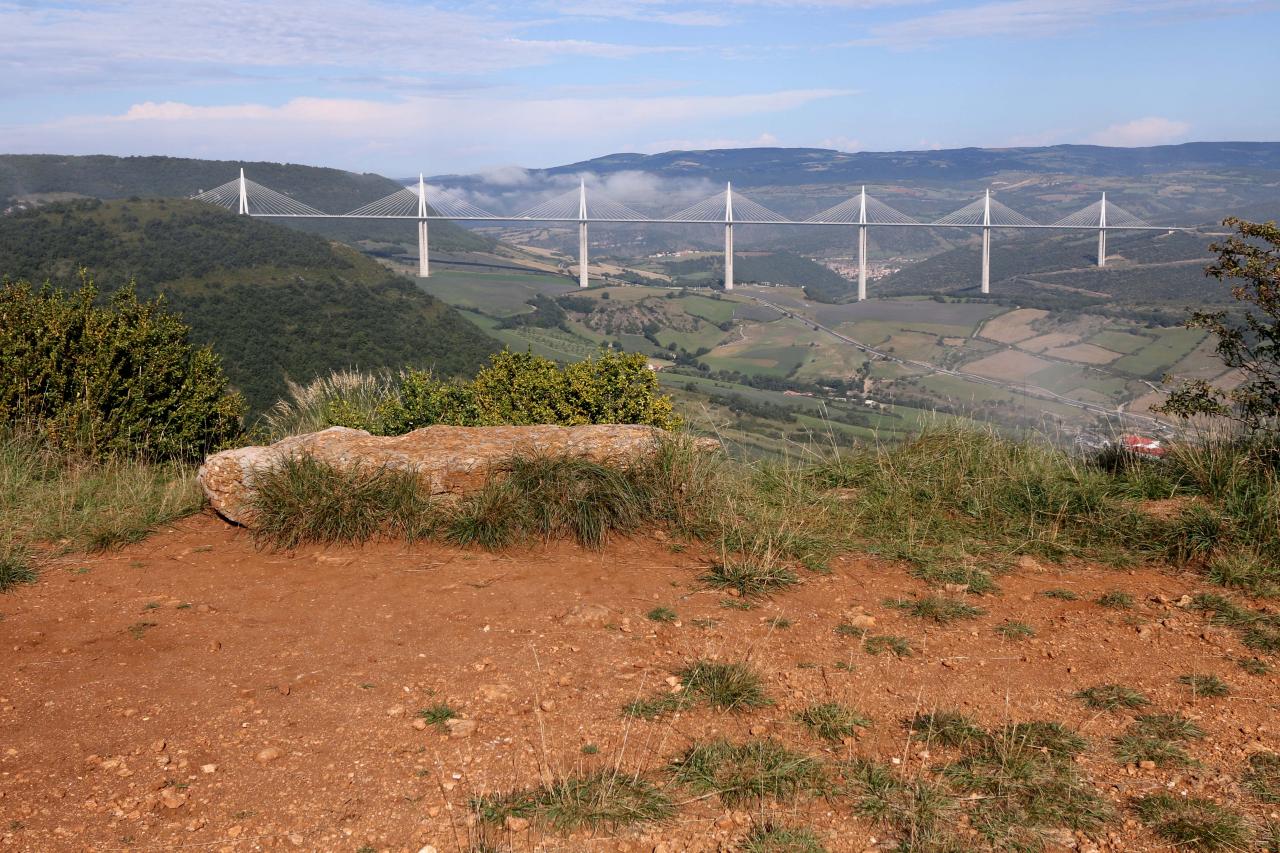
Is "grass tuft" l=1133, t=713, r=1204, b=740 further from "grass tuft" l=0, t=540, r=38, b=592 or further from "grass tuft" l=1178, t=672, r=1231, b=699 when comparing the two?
"grass tuft" l=0, t=540, r=38, b=592

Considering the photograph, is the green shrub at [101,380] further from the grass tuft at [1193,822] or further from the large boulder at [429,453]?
the grass tuft at [1193,822]

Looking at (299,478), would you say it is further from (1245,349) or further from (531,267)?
(531,267)

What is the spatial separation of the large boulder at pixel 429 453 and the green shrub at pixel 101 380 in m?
2.16

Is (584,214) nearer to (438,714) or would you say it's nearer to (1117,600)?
(1117,600)

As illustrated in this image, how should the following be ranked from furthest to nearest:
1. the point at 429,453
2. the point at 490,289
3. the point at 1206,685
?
the point at 490,289, the point at 429,453, the point at 1206,685

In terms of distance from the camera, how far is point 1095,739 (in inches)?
132

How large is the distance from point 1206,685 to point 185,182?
96.6 meters

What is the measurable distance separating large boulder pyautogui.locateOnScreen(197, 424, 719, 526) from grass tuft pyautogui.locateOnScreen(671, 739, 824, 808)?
2.89 m

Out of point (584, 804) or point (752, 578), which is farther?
point (752, 578)

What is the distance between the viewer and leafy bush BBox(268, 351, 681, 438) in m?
9.12

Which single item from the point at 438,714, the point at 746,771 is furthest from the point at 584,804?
the point at 438,714

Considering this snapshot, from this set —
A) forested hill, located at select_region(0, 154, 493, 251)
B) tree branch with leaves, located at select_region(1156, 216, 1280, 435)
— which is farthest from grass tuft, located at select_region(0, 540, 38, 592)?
forested hill, located at select_region(0, 154, 493, 251)

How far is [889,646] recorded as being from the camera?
13.8ft

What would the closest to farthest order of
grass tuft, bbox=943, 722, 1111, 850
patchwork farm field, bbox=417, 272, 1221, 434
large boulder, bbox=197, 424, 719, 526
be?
grass tuft, bbox=943, 722, 1111, 850 → large boulder, bbox=197, 424, 719, 526 → patchwork farm field, bbox=417, 272, 1221, 434
